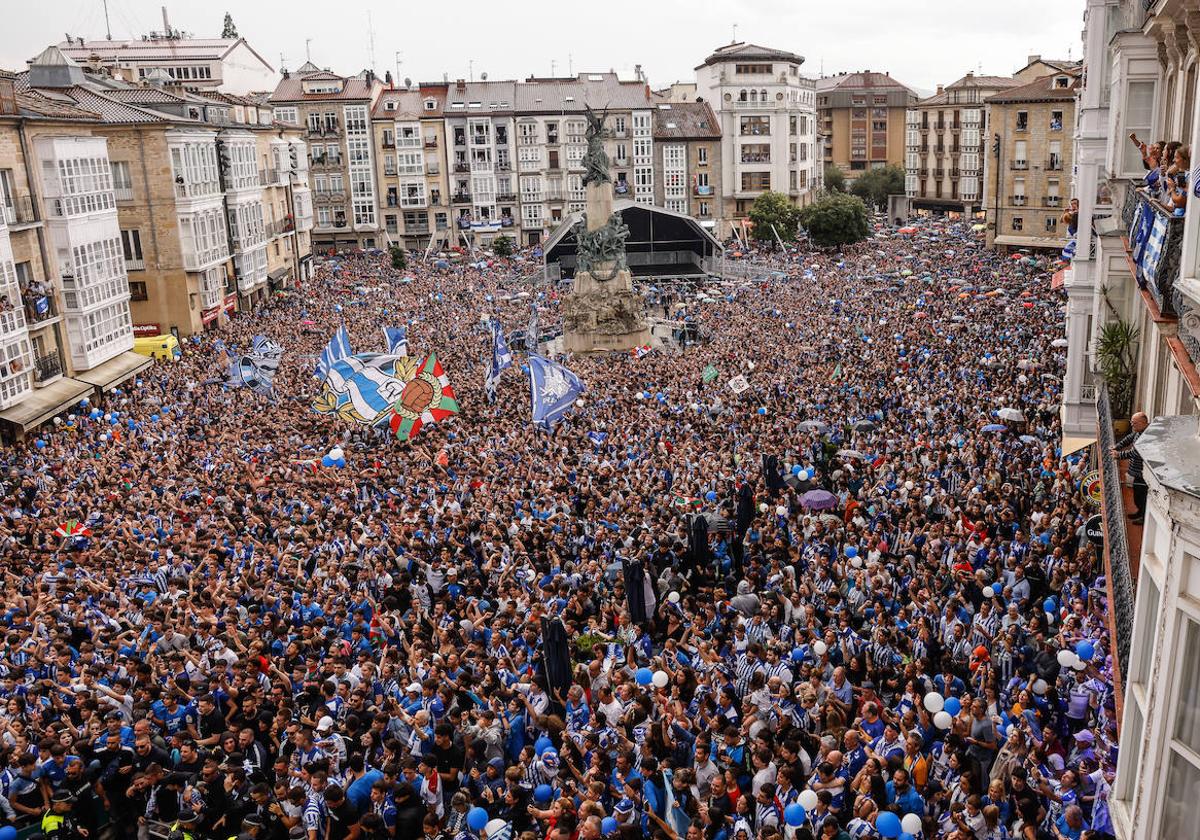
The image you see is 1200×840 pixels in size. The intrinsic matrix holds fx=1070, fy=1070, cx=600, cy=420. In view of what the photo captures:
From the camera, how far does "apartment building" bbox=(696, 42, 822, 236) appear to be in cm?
8694

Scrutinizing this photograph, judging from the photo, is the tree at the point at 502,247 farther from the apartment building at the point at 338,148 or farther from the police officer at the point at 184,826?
the police officer at the point at 184,826

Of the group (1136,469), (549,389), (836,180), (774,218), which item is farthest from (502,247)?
(1136,469)

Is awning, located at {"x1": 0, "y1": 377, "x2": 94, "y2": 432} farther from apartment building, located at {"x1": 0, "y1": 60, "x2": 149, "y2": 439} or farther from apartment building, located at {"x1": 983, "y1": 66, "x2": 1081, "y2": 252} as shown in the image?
apartment building, located at {"x1": 983, "y1": 66, "x2": 1081, "y2": 252}

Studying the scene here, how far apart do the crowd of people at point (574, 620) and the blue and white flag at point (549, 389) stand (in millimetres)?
1139

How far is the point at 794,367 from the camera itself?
113 feet

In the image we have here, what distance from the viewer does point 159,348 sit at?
43.3m

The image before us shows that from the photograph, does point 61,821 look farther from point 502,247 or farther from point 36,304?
point 502,247

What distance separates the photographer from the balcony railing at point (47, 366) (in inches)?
1366

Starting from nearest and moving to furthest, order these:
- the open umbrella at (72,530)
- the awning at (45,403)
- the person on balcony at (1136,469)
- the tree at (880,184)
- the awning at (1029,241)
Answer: the person on balcony at (1136,469)
the open umbrella at (72,530)
the awning at (45,403)
the awning at (1029,241)
the tree at (880,184)

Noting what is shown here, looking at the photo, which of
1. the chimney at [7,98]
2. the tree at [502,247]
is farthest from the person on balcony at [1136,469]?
the tree at [502,247]

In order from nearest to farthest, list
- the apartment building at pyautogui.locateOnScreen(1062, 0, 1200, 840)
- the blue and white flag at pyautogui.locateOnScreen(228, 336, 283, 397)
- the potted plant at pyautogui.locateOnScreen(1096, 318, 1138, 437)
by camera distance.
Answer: the apartment building at pyautogui.locateOnScreen(1062, 0, 1200, 840) → the potted plant at pyautogui.locateOnScreen(1096, 318, 1138, 437) → the blue and white flag at pyautogui.locateOnScreen(228, 336, 283, 397)

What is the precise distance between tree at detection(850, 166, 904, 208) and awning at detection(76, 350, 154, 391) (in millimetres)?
84941

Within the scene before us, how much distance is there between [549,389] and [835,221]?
52.3 meters

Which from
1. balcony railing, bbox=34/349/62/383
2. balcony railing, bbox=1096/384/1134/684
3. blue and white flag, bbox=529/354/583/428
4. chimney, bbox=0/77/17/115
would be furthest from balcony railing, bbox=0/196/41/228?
balcony railing, bbox=1096/384/1134/684
